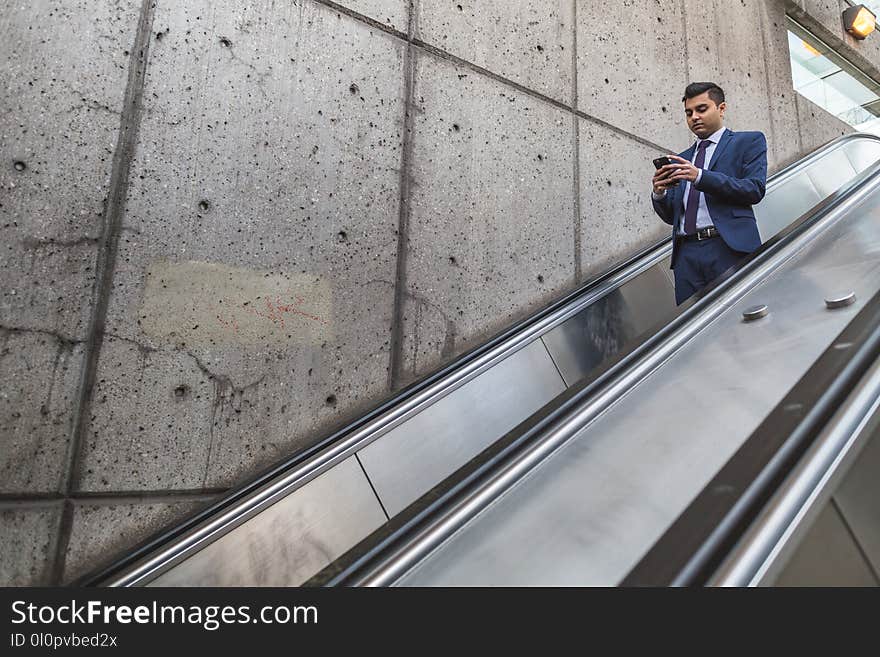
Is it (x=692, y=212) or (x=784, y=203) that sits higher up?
(x=784, y=203)

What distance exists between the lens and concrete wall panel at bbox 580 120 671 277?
3520mm

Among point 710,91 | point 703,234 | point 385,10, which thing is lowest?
point 703,234

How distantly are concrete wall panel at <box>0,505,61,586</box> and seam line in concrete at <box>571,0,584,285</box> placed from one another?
2764 mm

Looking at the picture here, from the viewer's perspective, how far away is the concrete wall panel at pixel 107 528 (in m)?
1.79

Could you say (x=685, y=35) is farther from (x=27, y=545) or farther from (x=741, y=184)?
(x=27, y=545)

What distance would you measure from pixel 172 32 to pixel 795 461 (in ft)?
8.34

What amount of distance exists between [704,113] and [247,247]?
2130 millimetres

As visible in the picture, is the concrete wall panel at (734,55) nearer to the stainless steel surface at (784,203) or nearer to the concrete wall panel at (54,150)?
the stainless steel surface at (784,203)

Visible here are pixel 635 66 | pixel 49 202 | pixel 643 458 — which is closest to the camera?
pixel 643 458

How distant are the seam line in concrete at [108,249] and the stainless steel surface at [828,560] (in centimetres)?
198

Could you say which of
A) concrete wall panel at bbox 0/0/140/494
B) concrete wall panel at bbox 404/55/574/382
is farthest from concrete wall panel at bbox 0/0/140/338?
concrete wall panel at bbox 404/55/574/382

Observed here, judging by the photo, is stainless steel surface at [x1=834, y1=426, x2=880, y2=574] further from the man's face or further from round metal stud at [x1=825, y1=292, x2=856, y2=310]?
the man's face

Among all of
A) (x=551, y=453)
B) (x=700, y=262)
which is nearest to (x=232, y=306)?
(x=551, y=453)

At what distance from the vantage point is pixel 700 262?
240cm
